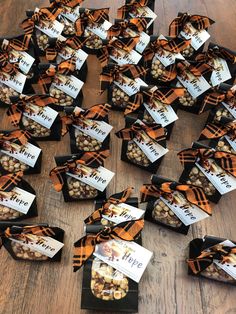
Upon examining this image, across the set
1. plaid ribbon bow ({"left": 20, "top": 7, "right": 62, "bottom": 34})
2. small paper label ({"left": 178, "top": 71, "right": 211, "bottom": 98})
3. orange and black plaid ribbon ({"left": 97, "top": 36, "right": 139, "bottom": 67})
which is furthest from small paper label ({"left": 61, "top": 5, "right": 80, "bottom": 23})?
small paper label ({"left": 178, "top": 71, "right": 211, "bottom": 98})

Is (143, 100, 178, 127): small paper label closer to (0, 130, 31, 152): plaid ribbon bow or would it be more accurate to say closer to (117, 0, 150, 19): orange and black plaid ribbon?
(0, 130, 31, 152): plaid ribbon bow

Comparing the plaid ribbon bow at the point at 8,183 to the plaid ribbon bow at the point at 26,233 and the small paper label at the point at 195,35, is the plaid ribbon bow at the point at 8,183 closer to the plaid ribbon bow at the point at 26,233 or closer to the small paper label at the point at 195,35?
the plaid ribbon bow at the point at 26,233

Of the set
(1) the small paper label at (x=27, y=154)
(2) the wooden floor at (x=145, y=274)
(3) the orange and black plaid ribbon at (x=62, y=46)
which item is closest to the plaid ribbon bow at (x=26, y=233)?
(2) the wooden floor at (x=145, y=274)

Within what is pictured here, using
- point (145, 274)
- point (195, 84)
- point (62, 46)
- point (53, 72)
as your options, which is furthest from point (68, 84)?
point (145, 274)

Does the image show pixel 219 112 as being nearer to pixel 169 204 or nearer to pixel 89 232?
pixel 169 204

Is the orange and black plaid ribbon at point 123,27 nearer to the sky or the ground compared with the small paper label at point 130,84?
nearer to the sky

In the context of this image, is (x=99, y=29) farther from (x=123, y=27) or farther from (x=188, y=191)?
(x=188, y=191)

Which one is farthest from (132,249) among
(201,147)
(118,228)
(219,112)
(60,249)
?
(219,112)
